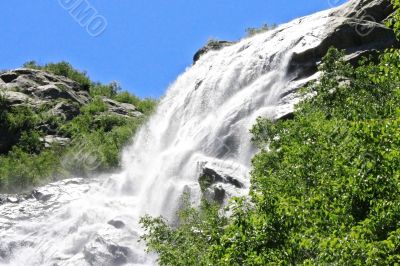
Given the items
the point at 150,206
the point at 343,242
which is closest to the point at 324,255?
the point at 343,242

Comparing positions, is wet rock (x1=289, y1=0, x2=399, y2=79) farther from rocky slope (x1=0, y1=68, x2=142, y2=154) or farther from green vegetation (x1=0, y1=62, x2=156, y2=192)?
rocky slope (x1=0, y1=68, x2=142, y2=154)

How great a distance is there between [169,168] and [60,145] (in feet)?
87.5

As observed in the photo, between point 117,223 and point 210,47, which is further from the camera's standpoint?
point 210,47

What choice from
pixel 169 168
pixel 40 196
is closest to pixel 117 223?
pixel 169 168

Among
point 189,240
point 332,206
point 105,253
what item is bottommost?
point 105,253

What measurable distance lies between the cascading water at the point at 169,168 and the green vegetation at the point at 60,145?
19.1 ft

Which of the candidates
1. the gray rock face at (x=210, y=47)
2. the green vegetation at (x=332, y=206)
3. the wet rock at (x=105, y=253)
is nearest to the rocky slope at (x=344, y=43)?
the wet rock at (x=105, y=253)

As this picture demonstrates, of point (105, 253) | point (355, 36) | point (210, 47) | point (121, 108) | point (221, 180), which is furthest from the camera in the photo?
point (121, 108)

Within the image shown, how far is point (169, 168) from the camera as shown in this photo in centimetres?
4975

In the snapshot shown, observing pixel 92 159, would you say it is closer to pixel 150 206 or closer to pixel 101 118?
pixel 101 118

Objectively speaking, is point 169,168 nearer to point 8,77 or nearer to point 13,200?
point 13,200

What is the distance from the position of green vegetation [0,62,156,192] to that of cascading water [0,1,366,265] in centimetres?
584

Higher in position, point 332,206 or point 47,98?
point 47,98

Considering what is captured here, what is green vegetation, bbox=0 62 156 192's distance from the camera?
63.9 m
